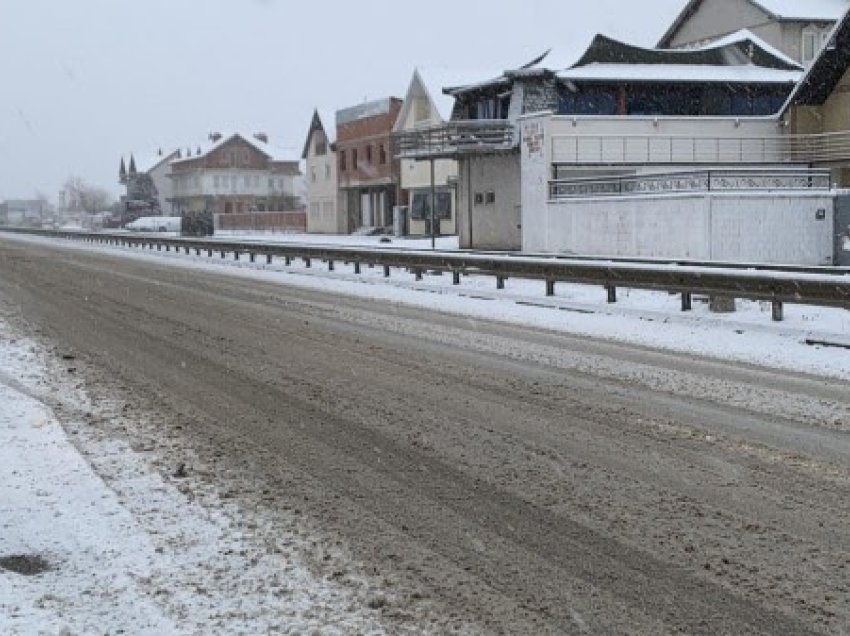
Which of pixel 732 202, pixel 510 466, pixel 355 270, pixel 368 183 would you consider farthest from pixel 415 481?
pixel 368 183

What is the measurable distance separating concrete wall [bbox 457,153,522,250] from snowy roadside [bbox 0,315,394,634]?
110 ft

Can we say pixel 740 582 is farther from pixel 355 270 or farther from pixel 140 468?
pixel 355 270

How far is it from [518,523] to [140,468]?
8.60 ft

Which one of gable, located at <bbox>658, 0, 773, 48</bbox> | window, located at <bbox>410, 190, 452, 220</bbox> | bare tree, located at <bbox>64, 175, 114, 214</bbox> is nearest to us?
gable, located at <bbox>658, 0, 773, 48</bbox>

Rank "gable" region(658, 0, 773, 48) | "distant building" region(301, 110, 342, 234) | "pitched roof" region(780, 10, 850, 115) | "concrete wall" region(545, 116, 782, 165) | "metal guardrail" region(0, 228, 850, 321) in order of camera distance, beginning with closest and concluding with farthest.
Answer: "metal guardrail" region(0, 228, 850, 321)
"concrete wall" region(545, 116, 782, 165)
"pitched roof" region(780, 10, 850, 115)
"gable" region(658, 0, 773, 48)
"distant building" region(301, 110, 342, 234)

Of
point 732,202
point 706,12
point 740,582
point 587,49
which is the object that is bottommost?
point 740,582

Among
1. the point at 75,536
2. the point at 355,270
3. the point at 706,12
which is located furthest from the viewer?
the point at 706,12

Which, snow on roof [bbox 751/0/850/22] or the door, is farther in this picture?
snow on roof [bbox 751/0/850/22]

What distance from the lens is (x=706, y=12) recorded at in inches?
2202

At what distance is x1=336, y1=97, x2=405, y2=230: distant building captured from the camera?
65.5 metres

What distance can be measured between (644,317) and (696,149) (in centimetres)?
2434

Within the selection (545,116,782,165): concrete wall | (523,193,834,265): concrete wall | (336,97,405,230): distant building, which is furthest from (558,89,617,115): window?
(336,97,405,230): distant building

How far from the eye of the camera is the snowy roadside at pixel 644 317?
1193 centimetres

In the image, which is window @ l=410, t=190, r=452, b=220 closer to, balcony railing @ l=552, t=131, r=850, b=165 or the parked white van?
balcony railing @ l=552, t=131, r=850, b=165
